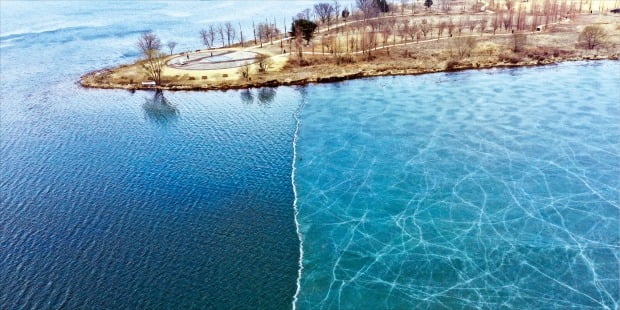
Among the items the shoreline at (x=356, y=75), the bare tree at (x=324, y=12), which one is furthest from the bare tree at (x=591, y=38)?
the bare tree at (x=324, y=12)

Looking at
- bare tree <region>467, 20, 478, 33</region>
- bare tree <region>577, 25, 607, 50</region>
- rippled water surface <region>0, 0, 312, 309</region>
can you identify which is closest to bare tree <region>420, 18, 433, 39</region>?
bare tree <region>467, 20, 478, 33</region>

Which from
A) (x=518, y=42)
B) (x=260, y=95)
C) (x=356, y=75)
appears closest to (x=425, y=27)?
(x=518, y=42)

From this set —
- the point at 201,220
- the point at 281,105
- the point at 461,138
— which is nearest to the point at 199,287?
the point at 201,220

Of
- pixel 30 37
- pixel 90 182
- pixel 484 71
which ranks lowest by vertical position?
pixel 90 182

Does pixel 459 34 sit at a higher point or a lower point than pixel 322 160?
higher

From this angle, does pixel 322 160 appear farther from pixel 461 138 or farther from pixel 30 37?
pixel 30 37

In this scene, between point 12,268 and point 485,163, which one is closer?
point 12,268
